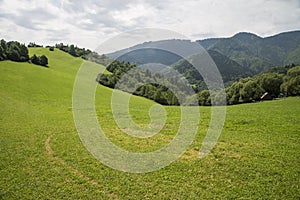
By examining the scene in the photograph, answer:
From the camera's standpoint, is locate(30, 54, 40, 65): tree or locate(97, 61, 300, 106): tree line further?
locate(30, 54, 40, 65): tree

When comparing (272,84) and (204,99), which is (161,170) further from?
(204,99)

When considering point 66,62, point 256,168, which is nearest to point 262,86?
point 256,168

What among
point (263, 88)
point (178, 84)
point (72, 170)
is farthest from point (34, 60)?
point (72, 170)

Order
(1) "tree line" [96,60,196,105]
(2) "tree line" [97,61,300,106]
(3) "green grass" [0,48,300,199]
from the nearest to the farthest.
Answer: (3) "green grass" [0,48,300,199]
(2) "tree line" [97,61,300,106]
(1) "tree line" [96,60,196,105]

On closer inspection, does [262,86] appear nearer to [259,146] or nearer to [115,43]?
[259,146]

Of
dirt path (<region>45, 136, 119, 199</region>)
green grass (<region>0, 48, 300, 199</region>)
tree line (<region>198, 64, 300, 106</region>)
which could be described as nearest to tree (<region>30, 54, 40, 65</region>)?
tree line (<region>198, 64, 300, 106</region>)

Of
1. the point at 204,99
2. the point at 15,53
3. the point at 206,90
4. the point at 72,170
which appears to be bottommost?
the point at 204,99

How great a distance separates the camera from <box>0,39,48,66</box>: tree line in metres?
99.2

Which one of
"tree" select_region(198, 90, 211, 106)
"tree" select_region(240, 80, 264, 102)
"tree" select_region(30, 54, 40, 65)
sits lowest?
"tree" select_region(198, 90, 211, 106)

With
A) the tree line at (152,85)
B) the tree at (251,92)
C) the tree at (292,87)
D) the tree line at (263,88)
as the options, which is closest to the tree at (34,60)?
the tree line at (152,85)

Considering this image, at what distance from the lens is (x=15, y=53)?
3979 inches

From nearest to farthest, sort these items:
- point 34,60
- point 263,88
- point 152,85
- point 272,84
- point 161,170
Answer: point 161,170 < point 272,84 < point 263,88 < point 152,85 < point 34,60

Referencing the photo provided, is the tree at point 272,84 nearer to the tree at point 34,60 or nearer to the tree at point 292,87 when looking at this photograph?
the tree at point 292,87

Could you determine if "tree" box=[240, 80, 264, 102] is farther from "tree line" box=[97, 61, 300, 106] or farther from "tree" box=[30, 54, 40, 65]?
"tree" box=[30, 54, 40, 65]
